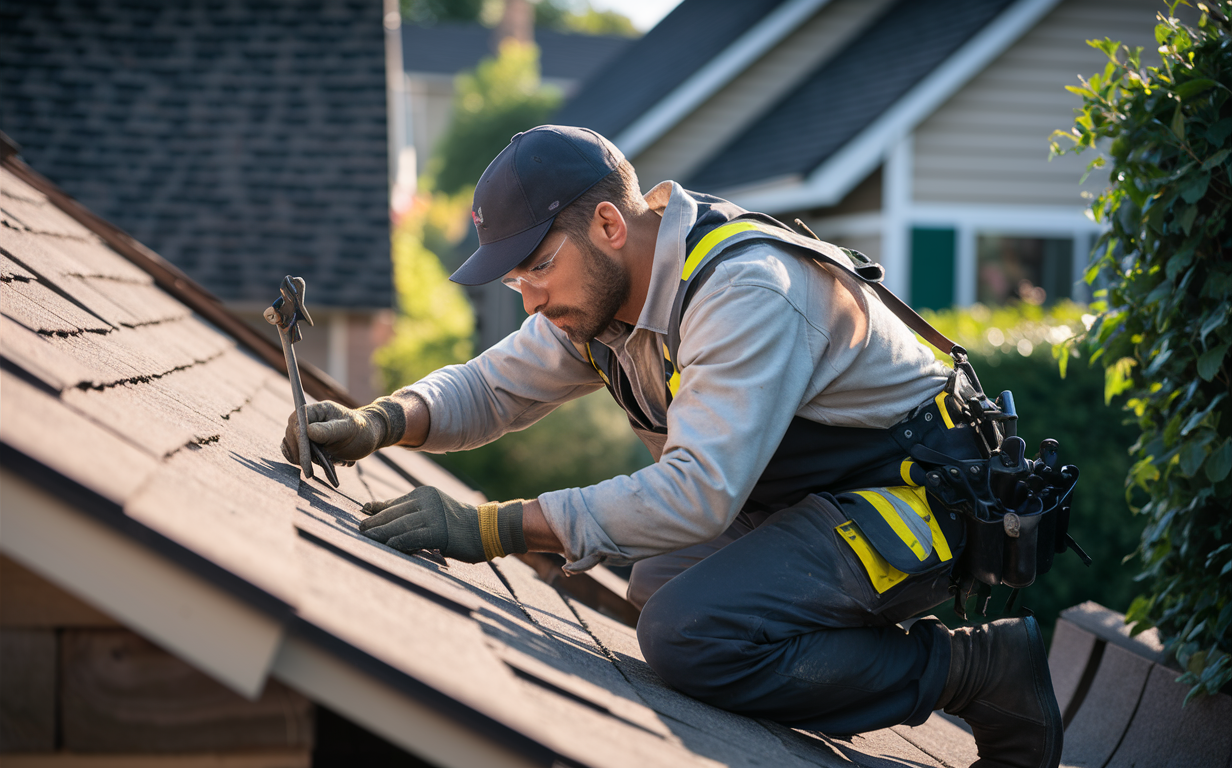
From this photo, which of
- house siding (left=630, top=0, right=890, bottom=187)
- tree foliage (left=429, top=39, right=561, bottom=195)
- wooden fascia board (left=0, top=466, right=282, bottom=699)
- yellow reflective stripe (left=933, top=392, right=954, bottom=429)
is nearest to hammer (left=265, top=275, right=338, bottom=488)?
wooden fascia board (left=0, top=466, right=282, bottom=699)

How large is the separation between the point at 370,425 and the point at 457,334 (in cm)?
1118

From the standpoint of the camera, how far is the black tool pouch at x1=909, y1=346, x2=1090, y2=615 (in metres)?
2.57

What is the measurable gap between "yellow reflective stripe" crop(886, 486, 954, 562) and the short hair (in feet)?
3.34

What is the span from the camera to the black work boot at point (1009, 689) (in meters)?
2.61

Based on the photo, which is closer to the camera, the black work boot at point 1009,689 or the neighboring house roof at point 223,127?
the black work boot at point 1009,689

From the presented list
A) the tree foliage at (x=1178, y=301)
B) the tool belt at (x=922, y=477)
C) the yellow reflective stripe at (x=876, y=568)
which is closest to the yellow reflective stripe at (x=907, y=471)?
the tool belt at (x=922, y=477)

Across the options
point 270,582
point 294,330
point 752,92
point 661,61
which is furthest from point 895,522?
point 661,61

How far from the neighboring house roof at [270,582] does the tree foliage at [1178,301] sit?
101cm

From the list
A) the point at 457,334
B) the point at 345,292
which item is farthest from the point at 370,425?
the point at 457,334

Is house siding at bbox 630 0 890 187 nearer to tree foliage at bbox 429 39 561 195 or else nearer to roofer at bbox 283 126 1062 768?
roofer at bbox 283 126 1062 768

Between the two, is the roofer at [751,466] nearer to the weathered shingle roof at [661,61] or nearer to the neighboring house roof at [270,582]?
the neighboring house roof at [270,582]

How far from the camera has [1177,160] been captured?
3.04 meters

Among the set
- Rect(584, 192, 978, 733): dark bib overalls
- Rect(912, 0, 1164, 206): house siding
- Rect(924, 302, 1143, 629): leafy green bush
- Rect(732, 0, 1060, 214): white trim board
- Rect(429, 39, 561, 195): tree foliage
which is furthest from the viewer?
Rect(429, 39, 561, 195): tree foliage

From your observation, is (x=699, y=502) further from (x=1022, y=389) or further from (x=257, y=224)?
(x=257, y=224)
